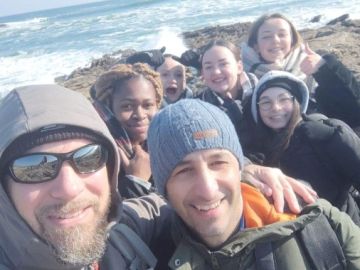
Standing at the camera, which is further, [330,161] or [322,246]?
[330,161]

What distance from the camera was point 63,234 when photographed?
2.62 metres

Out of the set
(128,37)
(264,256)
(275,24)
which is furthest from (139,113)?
(128,37)

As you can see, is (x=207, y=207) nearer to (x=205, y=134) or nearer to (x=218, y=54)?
(x=205, y=134)

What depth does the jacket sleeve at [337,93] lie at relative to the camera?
477cm

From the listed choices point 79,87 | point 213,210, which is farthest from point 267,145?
point 79,87

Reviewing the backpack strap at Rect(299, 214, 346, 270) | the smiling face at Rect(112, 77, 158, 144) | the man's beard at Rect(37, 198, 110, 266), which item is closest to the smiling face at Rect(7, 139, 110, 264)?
the man's beard at Rect(37, 198, 110, 266)

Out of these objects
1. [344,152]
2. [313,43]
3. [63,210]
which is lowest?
[313,43]

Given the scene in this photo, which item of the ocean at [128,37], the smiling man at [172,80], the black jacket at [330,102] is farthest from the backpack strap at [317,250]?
the ocean at [128,37]

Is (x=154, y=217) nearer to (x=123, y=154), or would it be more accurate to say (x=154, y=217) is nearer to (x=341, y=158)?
(x=123, y=154)

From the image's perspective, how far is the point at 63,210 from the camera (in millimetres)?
2615

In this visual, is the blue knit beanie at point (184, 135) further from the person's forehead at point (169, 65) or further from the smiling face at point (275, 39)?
the person's forehead at point (169, 65)

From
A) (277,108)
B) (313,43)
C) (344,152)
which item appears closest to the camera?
(344,152)

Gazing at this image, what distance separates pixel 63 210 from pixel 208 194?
0.77m

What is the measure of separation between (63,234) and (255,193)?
1093 mm
